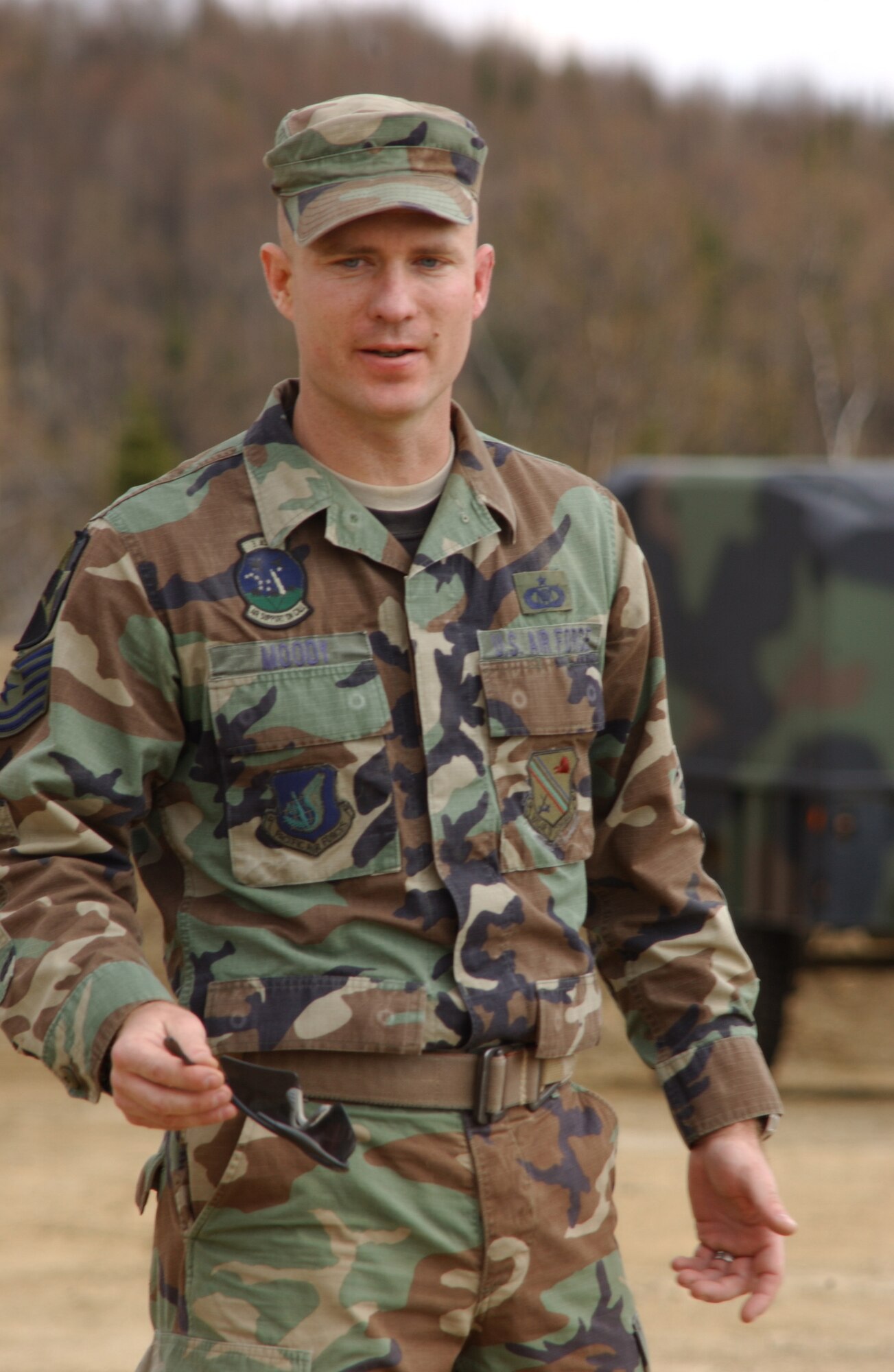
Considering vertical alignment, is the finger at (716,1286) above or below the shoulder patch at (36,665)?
below

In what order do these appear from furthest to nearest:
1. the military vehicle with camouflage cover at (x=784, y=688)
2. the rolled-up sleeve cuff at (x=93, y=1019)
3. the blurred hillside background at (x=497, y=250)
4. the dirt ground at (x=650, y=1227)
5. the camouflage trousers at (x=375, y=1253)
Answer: the blurred hillside background at (x=497, y=250)
the military vehicle with camouflage cover at (x=784, y=688)
the dirt ground at (x=650, y=1227)
the camouflage trousers at (x=375, y=1253)
the rolled-up sleeve cuff at (x=93, y=1019)

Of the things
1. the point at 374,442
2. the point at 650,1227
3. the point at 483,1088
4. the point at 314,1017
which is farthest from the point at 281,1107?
the point at 650,1227

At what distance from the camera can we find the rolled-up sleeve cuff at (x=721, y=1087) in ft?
6.97

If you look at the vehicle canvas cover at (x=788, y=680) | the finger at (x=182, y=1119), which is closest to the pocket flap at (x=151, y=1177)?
the finger at (x=182, y=1119)

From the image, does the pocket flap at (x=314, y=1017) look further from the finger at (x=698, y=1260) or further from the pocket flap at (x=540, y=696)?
the finger at (x=698, y=1260)

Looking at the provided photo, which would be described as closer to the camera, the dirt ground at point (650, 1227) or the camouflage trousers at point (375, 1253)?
the camouflage trousers at point (375, 1253)

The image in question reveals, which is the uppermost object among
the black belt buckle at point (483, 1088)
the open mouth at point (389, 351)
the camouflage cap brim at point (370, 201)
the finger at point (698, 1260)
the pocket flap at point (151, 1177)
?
the camouflage cap brim at point (370, 201)

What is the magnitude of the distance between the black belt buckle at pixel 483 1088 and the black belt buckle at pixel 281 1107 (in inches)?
6.2

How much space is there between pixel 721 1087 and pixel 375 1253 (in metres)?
0.45

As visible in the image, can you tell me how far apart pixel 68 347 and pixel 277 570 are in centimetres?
4868

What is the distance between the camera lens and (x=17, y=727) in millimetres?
1954

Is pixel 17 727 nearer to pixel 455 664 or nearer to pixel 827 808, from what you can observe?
pixel 455 664

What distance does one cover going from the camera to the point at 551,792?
2088mm

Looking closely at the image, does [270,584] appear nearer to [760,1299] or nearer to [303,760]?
[303,760]
